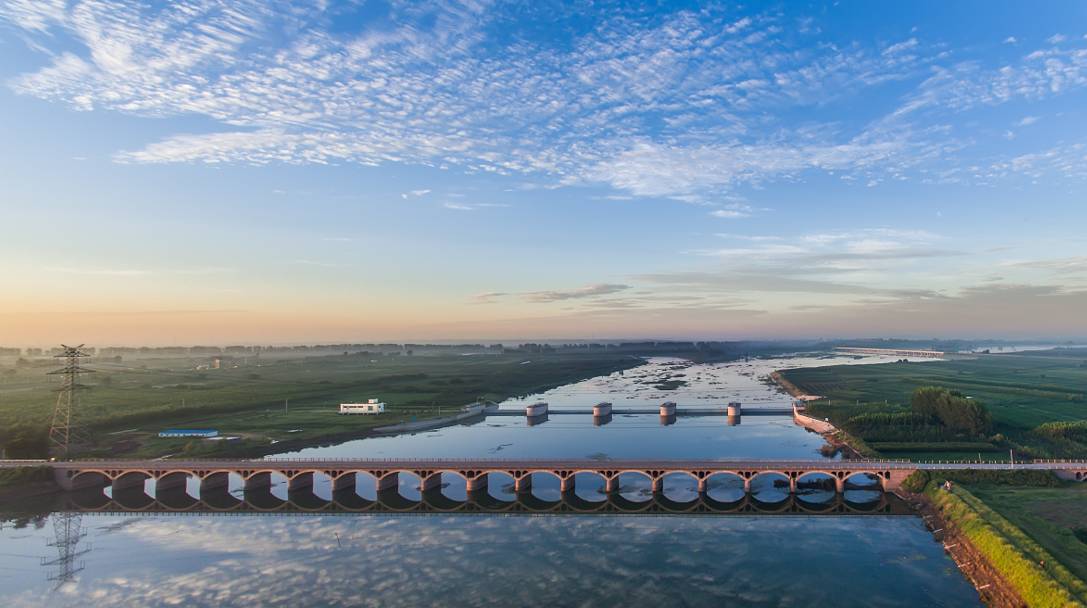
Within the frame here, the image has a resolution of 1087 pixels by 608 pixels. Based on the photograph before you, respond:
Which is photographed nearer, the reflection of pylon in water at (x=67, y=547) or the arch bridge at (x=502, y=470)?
the reflection of pylon in water at (x=67, y=547)

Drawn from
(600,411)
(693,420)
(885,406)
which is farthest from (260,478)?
(885,406)

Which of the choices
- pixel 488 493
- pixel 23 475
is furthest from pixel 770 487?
pixel 23 475

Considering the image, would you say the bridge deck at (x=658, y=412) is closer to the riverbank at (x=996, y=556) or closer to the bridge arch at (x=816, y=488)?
the bridge arch at (x=816, y=488)

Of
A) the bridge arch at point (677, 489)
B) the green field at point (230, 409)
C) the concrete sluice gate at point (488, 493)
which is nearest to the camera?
the concrete sluice gate at point (488, 493)

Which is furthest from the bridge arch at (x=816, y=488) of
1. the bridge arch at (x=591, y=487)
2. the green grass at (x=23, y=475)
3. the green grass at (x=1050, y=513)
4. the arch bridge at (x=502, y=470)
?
the green grass at (x=23, y=475)

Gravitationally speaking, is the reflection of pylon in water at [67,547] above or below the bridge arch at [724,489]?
above

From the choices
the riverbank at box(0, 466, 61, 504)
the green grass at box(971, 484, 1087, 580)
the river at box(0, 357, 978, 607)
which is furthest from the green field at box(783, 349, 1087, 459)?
the riverbank at box(0, 466, 61, 504)
